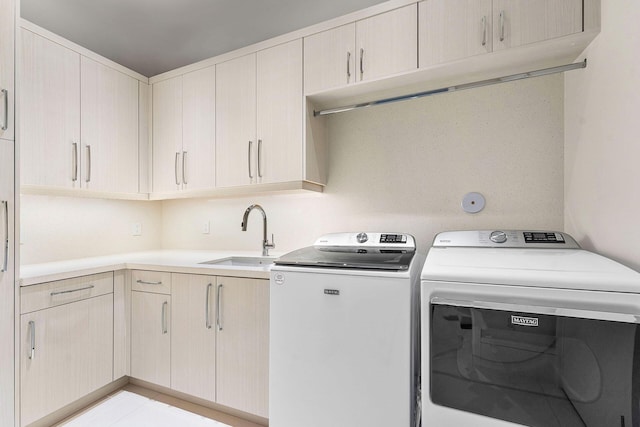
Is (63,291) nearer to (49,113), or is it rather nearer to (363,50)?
(49,113)

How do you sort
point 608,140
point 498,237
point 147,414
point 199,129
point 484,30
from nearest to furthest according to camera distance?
point 608,140 < point 484,30 < point 498,237 < point 147,414 < point 199,129

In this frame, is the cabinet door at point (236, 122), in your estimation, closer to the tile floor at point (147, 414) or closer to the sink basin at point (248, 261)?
the sink basin at point (248, 261)

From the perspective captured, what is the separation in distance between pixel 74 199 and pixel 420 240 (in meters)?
2.43

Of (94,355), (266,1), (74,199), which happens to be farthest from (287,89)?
(94,355)

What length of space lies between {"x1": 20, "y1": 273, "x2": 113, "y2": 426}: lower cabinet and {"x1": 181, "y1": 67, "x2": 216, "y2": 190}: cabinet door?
2.84 feet

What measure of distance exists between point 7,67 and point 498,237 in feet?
8.38

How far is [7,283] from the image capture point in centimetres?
155

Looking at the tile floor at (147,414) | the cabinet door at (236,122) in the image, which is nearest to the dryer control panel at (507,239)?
the cabinet door at (236,122)

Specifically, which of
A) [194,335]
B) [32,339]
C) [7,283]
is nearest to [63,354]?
[32,339]

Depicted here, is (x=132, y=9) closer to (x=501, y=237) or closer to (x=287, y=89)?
(x=287, y=89)

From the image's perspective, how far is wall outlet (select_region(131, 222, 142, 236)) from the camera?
2.71 meters

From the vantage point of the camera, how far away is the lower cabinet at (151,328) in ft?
6.58

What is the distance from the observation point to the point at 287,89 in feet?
6.58

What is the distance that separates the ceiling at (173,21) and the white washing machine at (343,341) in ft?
5.34
